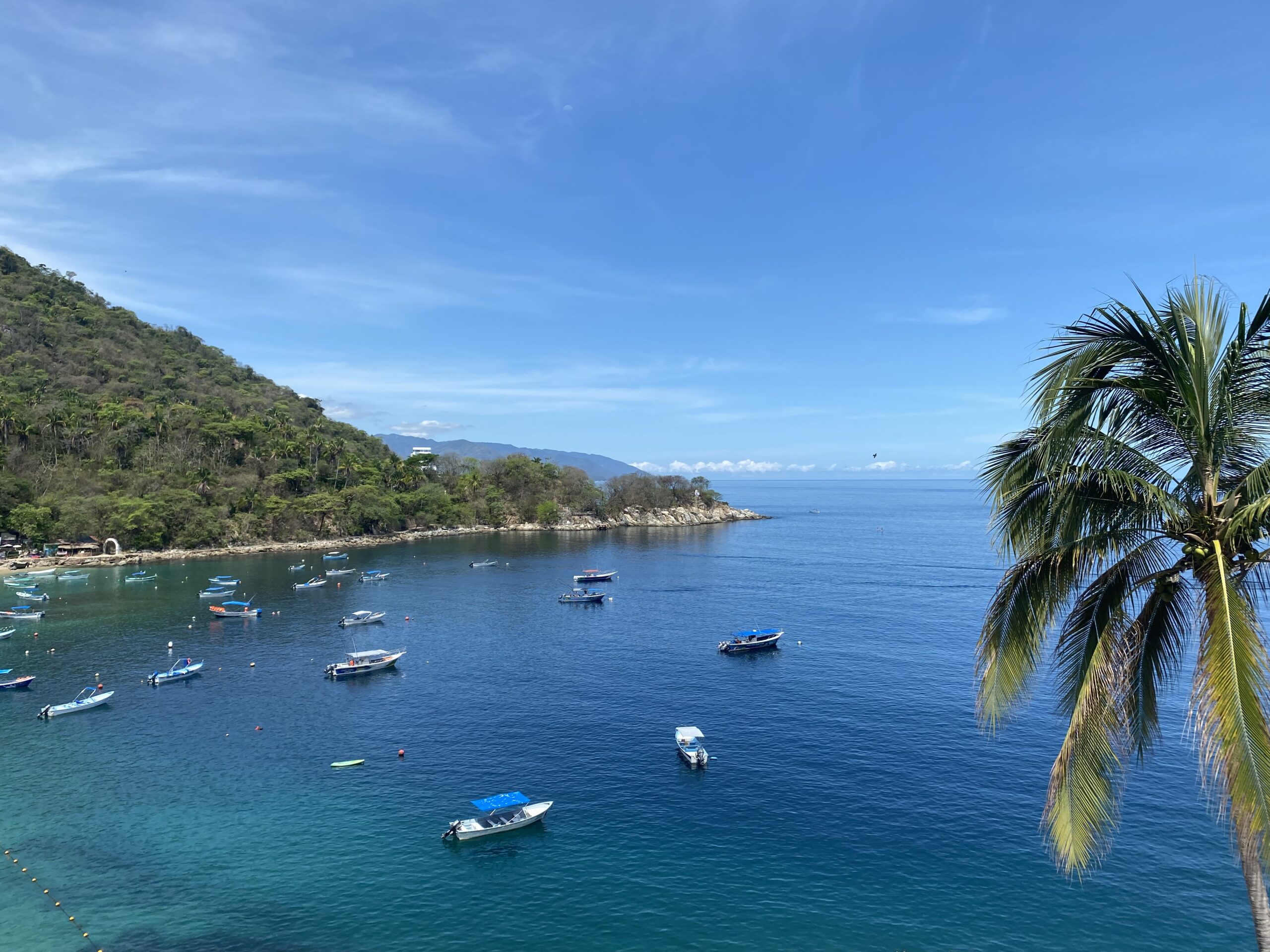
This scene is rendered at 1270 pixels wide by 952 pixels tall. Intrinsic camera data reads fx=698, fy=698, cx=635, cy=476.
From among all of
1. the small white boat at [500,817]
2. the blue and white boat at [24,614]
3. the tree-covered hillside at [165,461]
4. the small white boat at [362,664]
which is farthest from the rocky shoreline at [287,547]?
the small white boat at [500,817]

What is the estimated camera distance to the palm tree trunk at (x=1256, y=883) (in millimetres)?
7777

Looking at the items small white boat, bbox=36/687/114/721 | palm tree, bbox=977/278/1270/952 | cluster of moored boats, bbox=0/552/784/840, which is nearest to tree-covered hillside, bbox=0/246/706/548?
cluster of moored boats, bbox=0/552/784/840

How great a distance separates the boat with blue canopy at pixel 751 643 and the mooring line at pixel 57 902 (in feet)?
174

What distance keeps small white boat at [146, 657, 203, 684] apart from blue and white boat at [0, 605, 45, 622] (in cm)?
3159

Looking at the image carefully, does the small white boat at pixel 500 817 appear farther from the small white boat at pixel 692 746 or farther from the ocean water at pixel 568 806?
the small white boat at pixel 692 746

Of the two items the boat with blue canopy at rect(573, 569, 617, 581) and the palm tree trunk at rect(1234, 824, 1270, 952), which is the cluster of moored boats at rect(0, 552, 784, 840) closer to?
the boat with blue canopy at rect(573, 569, 617, 581)

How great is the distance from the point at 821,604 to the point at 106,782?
77431mm

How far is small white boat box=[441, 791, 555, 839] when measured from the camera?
3572cm

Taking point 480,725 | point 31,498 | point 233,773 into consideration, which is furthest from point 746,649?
point 31,498

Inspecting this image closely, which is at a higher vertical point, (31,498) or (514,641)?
(31,498)

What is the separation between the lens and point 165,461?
5507 inches

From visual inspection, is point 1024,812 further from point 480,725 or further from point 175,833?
point 175,833

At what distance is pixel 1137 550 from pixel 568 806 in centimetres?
3572

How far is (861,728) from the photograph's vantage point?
5006 centimetres
